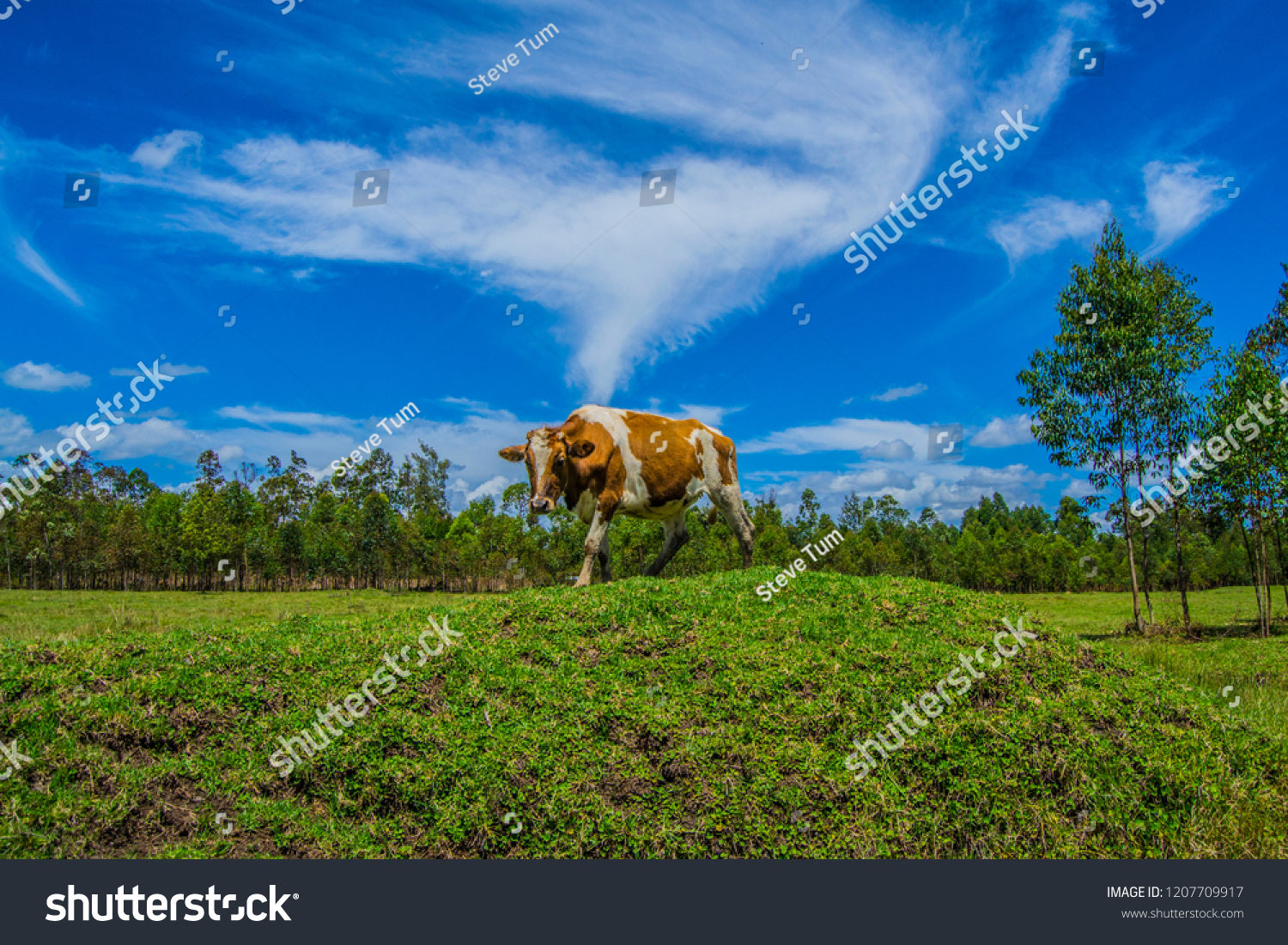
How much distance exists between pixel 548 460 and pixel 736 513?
3.86 meters

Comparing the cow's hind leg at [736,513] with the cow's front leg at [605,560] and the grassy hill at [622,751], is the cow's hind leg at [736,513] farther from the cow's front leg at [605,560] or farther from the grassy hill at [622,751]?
the grassy hill at [622,751]

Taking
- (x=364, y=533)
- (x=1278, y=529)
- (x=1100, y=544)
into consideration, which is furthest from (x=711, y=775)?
(x=1100, y=544)

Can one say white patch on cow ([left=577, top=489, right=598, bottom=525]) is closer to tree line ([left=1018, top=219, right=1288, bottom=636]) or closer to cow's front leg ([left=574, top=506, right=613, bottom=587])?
cow's front leg ([left=574, top=506, right=613, bottom=587])

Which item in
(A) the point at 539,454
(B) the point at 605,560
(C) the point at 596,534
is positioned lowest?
(B) the point at 605,560

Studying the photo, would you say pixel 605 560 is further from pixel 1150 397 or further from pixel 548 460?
pixel 1150 397

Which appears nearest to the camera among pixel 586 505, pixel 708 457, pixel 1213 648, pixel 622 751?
pixel 622 751
